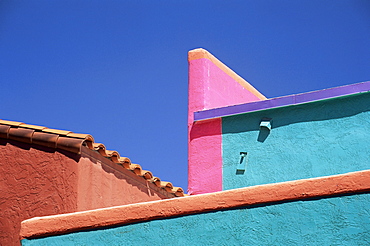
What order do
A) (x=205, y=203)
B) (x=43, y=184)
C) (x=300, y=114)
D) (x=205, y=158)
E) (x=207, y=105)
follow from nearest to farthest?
(x=205, y=203) → (x=43, y=184) → (x=300, y=114) → (x=205, y=158) → (x=207, y=105)

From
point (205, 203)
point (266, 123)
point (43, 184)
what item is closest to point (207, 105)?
point (266, 123)

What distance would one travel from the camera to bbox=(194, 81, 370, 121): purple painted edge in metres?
9.59

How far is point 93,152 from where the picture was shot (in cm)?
905

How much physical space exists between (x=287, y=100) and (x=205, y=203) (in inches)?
187

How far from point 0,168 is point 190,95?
403 centimetres

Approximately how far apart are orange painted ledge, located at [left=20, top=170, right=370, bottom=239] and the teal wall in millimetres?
3998

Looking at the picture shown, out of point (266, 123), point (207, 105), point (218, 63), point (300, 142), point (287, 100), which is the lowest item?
point (300, 142)

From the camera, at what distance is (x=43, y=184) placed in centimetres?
863

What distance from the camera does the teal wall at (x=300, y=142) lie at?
9.49 meters

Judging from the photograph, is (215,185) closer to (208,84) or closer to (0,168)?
(208,84)

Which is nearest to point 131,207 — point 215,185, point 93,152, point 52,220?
point 52,220

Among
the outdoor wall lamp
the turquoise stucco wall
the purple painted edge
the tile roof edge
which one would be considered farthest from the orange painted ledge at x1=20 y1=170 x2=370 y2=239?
the outdoor wall lamp

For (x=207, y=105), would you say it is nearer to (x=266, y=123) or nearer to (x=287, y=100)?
(x=266, y=123)

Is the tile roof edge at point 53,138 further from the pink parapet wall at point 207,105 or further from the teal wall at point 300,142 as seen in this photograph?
the teal wall at point 300,142
